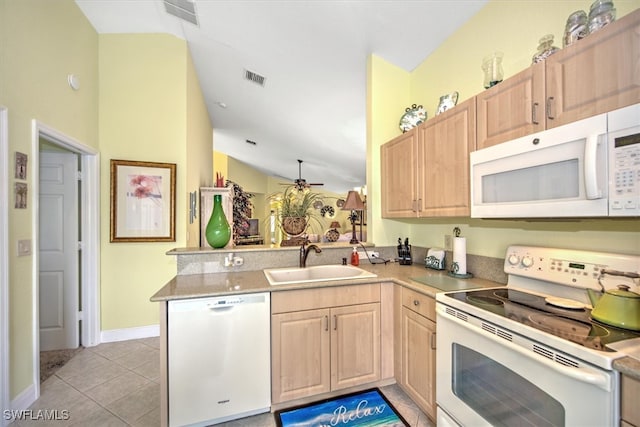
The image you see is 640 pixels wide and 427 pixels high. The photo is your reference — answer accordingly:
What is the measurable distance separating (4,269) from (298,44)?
2.81 metres

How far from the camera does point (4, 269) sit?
165 cm

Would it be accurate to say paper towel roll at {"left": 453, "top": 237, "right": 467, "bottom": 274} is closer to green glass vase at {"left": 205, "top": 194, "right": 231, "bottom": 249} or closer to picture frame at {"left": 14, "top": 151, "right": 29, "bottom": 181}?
green glass vase at {"left": 205, "top": 194, "right": 231, "bottom": 249}

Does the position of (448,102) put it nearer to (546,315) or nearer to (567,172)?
(567,172)

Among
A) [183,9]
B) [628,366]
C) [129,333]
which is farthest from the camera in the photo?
[129,333]

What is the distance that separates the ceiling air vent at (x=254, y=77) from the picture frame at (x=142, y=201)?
4.85ft

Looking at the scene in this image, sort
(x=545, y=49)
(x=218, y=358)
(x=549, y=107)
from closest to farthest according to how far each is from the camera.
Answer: (x=549, y=107), (x=545, y=49), (x=218, y=358)

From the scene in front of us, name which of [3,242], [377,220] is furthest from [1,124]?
[377,220]

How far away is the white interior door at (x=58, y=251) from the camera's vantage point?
2650 millimetres

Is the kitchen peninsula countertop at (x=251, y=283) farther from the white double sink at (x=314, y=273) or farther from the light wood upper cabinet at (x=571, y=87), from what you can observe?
the light wood upper cabinet at (x=571, y=87)

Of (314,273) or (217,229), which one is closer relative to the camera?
(217,229)

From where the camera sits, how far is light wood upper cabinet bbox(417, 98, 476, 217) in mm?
1688

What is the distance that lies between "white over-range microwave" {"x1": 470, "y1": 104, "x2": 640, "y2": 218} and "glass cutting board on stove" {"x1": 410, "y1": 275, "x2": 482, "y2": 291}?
0.48 m

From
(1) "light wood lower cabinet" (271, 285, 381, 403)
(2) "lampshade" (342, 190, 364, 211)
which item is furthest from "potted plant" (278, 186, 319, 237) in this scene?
(1) "light wood lower cabinet" (271, 285, 381, 403)

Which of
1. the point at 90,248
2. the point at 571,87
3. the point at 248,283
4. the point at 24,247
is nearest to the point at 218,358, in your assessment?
the point at 248,283
